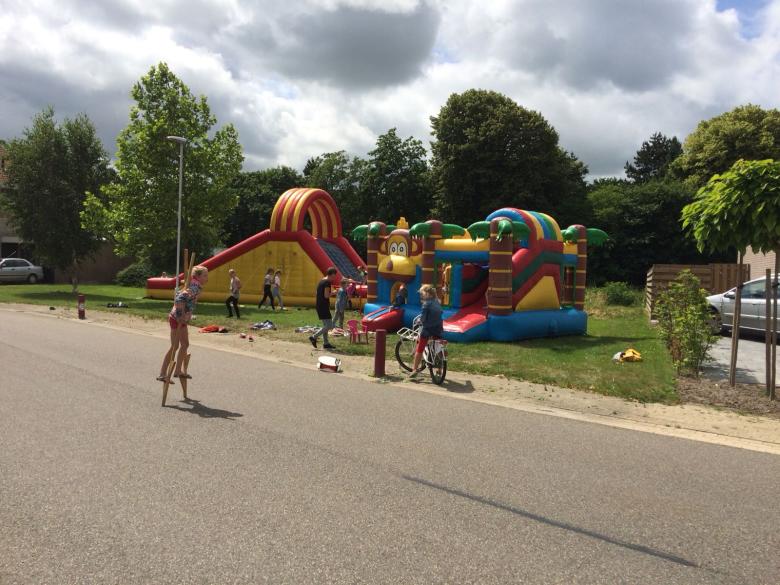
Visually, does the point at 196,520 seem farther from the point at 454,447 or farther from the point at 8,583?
the point at 454,447

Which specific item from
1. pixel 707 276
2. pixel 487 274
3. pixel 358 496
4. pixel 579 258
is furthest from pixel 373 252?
pixel 358 496

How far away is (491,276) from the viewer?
14.2 metres

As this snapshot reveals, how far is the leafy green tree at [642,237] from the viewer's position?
119 feet

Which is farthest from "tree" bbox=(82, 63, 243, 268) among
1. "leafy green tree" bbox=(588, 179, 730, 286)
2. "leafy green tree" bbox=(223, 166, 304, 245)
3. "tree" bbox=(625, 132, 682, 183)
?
"tree" bbox=(625, 132, 682, 183)

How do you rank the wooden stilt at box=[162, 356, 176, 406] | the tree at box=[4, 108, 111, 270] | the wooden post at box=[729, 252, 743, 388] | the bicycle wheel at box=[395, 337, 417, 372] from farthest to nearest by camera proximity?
the tree at box=[4, 108, 111, 270], the bicycle wheel at box=[395, 337, 417, 372], the wooden post at box=[729, 252, 743, 388], the wooden stilt at box=[162, 356, 176, 406]

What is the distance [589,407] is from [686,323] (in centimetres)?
342

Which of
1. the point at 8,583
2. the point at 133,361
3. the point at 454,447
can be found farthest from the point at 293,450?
the point at 133,361

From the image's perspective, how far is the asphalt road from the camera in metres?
3.47

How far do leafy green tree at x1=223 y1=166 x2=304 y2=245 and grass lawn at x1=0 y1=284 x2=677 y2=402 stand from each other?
104 ft

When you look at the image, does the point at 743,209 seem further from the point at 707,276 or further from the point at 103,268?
the point at 103,268

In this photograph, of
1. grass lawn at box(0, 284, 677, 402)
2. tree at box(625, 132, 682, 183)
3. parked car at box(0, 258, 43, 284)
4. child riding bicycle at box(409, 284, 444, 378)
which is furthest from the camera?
tree at box(625, 132, 682, 183)

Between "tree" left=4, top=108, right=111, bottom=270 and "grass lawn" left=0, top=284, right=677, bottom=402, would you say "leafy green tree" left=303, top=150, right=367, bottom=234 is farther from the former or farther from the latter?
"grass lawn" left=0, top=284, right=677, bottom=402

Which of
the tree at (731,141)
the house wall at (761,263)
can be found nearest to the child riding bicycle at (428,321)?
the house wall at (761,263)

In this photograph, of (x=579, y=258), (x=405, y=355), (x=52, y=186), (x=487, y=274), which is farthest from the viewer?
(x=52, y=186)
